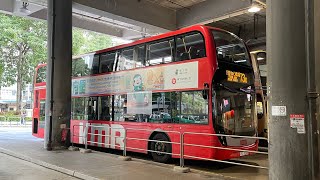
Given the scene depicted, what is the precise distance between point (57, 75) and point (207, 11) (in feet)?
22.3

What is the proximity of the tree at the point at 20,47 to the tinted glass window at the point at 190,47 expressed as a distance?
23.2 meters

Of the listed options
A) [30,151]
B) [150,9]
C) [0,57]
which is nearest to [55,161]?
[30,151]

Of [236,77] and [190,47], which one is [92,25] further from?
[236,77]

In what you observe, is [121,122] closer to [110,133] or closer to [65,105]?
[110,133]

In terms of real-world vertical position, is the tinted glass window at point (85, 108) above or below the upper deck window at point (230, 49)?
below

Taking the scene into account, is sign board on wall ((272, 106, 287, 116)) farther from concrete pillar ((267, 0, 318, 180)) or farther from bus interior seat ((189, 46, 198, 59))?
bus interior seat ((189, 46, 198, 59))

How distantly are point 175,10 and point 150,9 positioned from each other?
1452 mm

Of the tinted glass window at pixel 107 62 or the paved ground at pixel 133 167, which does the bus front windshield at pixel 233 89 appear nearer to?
the paved ground at pixel 133 167

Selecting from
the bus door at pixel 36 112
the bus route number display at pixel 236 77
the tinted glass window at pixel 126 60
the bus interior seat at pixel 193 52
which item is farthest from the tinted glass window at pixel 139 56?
the bus door at pixel 36 112

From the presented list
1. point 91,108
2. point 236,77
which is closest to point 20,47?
point 91,108

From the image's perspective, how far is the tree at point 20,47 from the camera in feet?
95.6

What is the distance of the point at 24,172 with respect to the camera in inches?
349

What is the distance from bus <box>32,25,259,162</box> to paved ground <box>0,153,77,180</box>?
261 cm

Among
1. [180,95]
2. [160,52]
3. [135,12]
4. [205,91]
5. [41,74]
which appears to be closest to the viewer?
[205,91]
